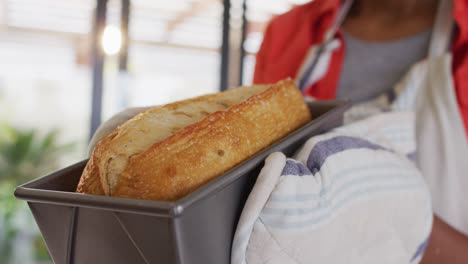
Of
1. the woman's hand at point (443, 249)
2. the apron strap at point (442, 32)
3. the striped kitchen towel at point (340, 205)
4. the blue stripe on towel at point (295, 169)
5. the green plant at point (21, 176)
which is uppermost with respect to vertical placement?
the apron strap at point (442, 32)

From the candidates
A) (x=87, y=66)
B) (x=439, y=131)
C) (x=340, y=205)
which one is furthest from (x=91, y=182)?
(x=87, y=66)

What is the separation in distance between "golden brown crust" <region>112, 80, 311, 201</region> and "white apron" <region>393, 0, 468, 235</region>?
0.39 metres

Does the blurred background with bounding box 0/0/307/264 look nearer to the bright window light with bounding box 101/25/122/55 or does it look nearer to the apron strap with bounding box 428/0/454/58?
the bright window light with bounding box 101/25/122/55

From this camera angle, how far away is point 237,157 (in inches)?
13.7

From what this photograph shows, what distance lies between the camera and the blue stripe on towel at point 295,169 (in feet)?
1.14

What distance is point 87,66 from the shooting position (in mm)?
2637

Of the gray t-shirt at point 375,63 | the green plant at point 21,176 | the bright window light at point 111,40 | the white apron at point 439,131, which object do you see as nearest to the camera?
the white apron at point 439,131

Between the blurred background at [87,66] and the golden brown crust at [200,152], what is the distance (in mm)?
1910

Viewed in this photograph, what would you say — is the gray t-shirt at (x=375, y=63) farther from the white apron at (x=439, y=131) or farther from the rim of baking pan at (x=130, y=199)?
the rim of baking pan at (x=130, y=199)

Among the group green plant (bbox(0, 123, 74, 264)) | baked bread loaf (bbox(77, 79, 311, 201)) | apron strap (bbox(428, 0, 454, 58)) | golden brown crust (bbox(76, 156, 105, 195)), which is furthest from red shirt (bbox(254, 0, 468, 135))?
green plant (bbox(0, 123, 74, 264))

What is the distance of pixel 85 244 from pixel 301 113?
282mm

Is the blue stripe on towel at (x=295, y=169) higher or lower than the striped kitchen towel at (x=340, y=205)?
higher

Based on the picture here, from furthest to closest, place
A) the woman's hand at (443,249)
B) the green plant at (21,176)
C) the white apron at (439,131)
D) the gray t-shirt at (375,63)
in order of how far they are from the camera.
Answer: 1. the green plant at (21,176)
2. the gray t-shirt at (375,63)
3. the white apron at (439,131)
4. the woman's hand at (443,249)

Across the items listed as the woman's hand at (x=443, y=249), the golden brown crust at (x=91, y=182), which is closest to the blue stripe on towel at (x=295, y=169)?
the golden brown crust at (x=91, y=182)
